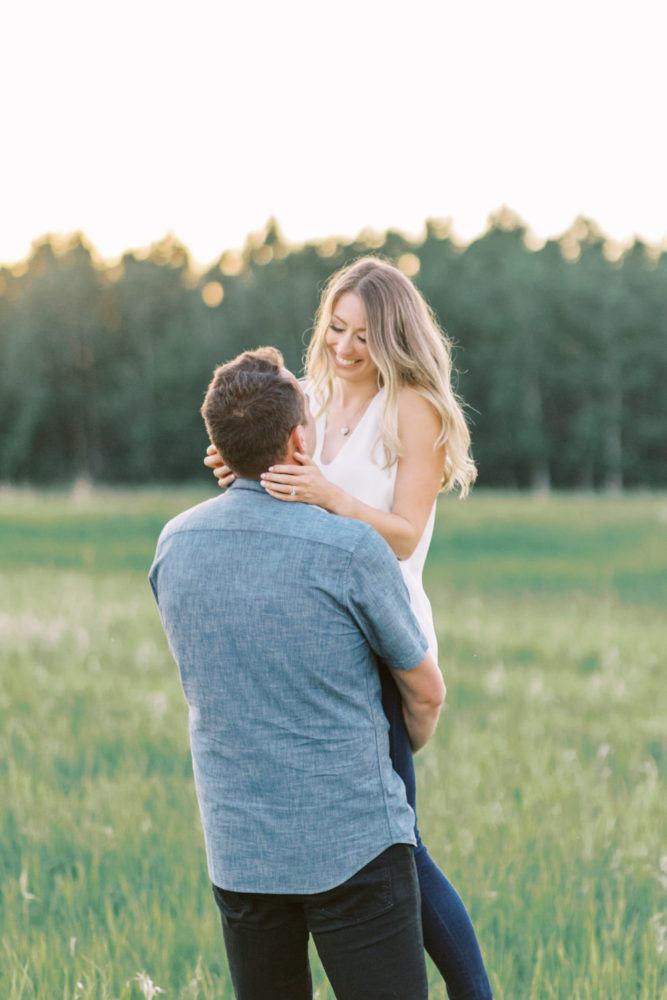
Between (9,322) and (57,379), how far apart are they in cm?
812

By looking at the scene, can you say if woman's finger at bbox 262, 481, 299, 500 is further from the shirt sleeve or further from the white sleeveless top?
the white sleeveless top

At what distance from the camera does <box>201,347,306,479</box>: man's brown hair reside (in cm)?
227

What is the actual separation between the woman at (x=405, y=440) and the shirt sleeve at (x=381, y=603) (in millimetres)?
517

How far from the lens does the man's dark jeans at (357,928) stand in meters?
2.29

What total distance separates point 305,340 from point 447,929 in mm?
63117

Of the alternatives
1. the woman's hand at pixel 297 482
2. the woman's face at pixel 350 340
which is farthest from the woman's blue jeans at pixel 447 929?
the woman's face at pixel 350 340

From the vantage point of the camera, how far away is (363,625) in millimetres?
2293

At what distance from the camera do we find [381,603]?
7.43ft

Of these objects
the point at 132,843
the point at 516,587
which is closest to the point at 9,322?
the point at 516,587

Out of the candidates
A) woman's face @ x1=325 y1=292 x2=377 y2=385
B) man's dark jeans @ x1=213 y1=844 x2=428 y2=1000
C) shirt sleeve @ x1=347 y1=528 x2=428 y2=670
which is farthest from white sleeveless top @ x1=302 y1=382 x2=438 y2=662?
man's dark jeans @ x1=213 y1=844 x2=428 y2=1000

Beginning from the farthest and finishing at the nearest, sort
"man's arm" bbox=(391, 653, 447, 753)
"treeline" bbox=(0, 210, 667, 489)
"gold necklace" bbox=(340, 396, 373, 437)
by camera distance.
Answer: "treeline" bbox=(0, 210, 667, 489) → "gold necklace" bbox=(340, 396, 373, 437) → "man's arm" bbox=(391, 653, 447, 753)

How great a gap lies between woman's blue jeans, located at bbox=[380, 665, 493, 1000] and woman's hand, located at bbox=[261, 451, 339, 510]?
813 mm

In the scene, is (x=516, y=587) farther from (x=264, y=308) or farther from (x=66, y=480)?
(x=66, y=480)

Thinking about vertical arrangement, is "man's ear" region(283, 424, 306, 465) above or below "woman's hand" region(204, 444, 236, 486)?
above
